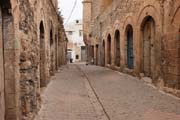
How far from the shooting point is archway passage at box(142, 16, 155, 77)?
33.6 ft

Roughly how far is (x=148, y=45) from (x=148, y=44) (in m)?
0.04

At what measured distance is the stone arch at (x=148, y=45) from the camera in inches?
403

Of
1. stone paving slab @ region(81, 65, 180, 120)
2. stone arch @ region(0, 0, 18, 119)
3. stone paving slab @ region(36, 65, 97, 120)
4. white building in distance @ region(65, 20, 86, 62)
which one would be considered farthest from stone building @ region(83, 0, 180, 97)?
white building in distance @ region(65, 20, 86, 62)

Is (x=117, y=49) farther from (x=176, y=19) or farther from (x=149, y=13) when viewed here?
(x=176, y=19)

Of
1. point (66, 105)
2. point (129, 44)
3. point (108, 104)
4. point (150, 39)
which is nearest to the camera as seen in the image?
point (66, 105)

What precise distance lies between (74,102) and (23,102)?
2429 mm

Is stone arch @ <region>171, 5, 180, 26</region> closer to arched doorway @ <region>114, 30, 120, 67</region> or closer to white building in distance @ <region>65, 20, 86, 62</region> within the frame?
arched doorway @ <region>114, 30, 120, 67</region>

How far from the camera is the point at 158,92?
830 cm

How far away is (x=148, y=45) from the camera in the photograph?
35.7ft

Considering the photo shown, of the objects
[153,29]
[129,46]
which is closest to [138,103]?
[153,29]

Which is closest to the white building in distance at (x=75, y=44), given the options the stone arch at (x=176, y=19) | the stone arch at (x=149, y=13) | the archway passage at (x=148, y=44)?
the archway passage at (x=148, y=44)

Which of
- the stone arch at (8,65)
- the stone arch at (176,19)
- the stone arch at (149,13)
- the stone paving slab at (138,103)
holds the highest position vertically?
the stone arch at (149,13)

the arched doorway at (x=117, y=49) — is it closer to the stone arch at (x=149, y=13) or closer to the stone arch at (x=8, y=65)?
the stone arch at (x=149, y=13)

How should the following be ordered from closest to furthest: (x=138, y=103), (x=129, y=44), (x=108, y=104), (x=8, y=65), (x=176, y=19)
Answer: (x=8, y=65) → (x=108, y=104) → (x=138, y=103) → (x=176, y=19) → (x=129, y=44)
